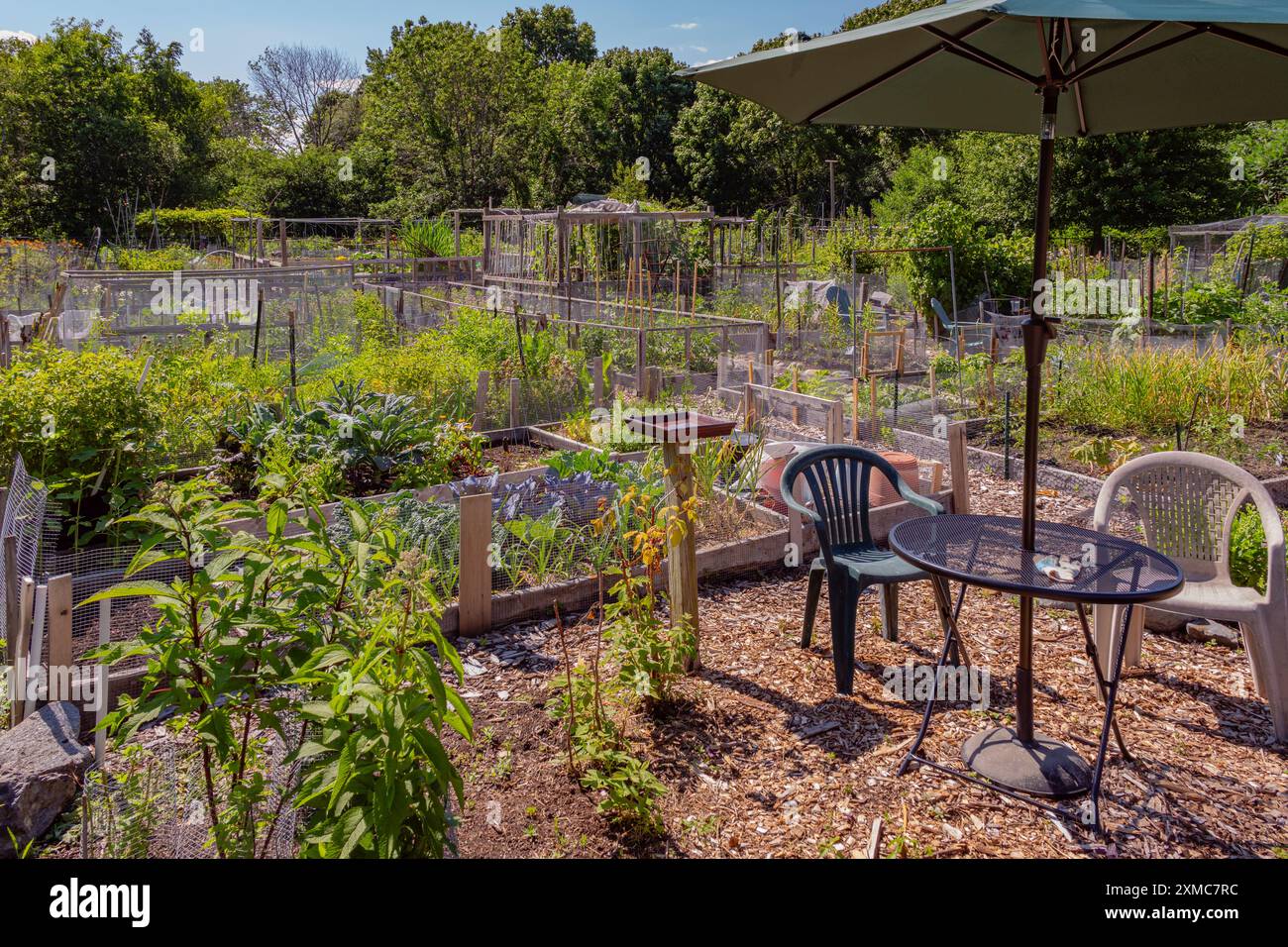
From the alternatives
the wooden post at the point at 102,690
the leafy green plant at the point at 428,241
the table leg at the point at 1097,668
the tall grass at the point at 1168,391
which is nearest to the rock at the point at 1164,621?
the table leg at the point at 1097,668

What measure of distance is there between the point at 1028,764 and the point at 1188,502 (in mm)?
1683

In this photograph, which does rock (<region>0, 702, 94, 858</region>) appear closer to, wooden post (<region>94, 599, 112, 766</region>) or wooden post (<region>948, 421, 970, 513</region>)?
wooden post (<region>94, 599, 112, 766</region>)

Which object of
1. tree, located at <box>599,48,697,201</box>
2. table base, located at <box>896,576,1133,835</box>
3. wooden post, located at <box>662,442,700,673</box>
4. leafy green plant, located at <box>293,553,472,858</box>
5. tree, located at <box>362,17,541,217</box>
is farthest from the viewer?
tree, located at <box>599,48,697,201</box>

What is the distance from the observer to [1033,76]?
348 cm

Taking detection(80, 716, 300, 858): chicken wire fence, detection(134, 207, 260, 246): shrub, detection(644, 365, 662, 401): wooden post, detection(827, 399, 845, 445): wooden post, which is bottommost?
detection(80, 716, 300, 858): chicken wire fence

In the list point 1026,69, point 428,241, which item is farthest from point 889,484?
point 428,241

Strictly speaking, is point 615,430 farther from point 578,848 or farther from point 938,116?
point 578,848

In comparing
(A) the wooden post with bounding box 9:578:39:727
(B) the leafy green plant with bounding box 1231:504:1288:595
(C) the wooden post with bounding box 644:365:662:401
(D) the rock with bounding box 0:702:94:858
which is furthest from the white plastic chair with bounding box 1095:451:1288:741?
(C) the wooden post with bounding box 644:365:662:401

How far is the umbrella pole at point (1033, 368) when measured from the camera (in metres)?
3.23

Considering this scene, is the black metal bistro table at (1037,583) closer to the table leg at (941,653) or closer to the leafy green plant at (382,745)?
the table leg at (941,653)

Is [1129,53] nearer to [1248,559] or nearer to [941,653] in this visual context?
[941,653]

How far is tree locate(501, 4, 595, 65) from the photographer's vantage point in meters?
54.8

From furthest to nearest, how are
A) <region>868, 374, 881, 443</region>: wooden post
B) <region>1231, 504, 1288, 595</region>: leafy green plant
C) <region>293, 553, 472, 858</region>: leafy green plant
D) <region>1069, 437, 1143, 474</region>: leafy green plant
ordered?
<region>868, 374, 881, 443</region>: wooden post → <region>1069, 437, 1143, 474</region>: leafy green plant → <region>1231, 504, 1288, 595</region>: leafy green plant → <region>293, 553, 472, 858</region>: leafy green plant

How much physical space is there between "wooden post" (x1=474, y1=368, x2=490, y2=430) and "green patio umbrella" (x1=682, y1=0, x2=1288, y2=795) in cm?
444
